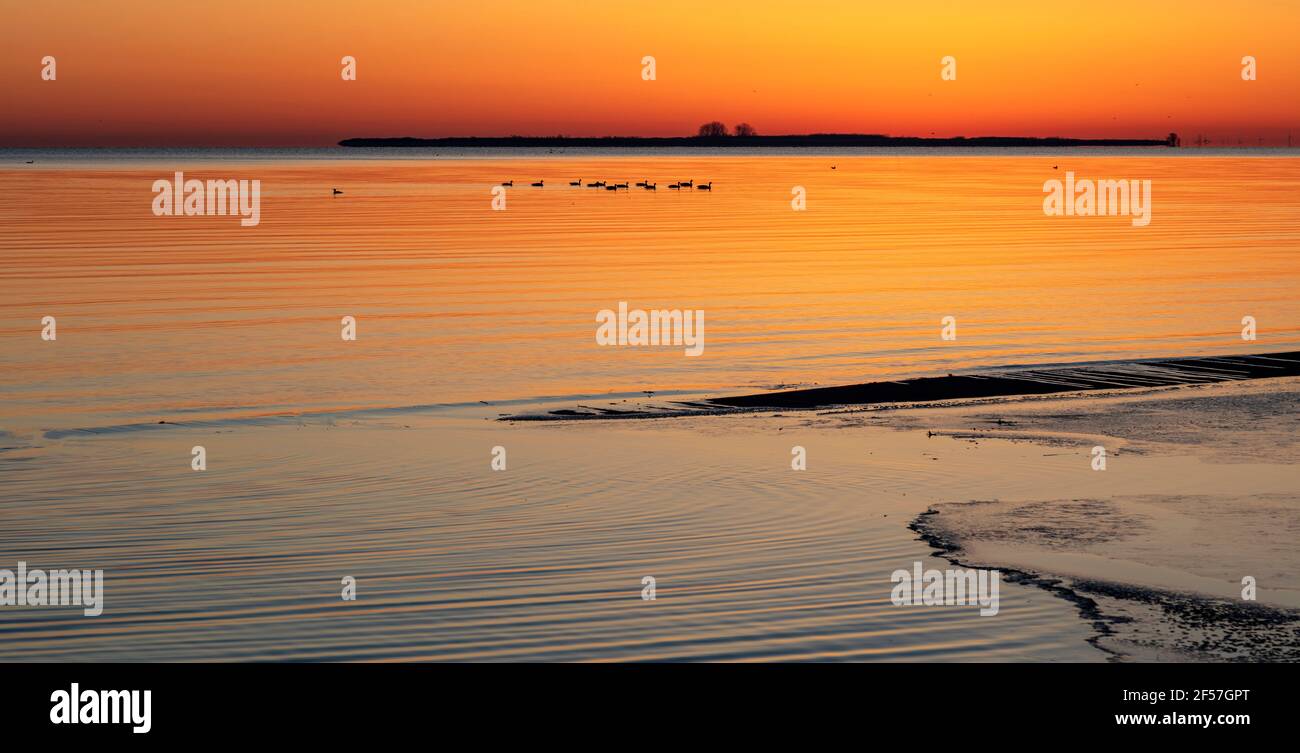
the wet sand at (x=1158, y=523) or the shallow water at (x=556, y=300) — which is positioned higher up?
the shallow water at (x=556, y=300)

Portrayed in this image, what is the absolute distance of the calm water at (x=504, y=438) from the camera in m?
10.4

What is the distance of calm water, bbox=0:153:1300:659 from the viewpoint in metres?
10.4

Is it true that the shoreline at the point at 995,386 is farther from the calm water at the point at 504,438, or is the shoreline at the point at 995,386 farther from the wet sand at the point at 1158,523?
the wet sand at the point at 1158,523

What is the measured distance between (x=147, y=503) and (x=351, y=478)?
7.49ft

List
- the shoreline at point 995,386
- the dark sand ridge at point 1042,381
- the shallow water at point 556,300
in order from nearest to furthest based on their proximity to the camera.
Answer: the shoreline at point 995,386, the dark sand ridge at point 1042,381, the shallow water at point 556,300

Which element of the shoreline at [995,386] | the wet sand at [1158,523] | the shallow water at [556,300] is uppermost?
the shallow water at [556,300]

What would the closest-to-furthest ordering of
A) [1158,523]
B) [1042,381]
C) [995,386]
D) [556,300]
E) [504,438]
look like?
1. [1158,523]
2. [504,438]
3. [995,386]
4. [1042,381]
5. [556,300]

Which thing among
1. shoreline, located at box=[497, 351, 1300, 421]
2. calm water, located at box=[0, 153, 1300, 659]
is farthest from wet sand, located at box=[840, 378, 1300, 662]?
shoreline, located at box=[497, 351, 1300, 421]

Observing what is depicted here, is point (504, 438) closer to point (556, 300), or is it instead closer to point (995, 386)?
point (995, 386)

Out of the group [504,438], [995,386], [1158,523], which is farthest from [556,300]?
[1158,523]

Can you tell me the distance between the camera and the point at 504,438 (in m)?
18.6

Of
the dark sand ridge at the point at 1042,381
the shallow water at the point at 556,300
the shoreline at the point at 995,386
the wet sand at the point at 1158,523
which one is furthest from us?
the shallow water at the point at 556,300

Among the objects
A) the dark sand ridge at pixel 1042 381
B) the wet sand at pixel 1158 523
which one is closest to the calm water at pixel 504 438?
the wet sand at pixel 1158 523

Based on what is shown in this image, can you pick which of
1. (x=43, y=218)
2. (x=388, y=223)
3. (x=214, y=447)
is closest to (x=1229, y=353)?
(x=214, y=447)
